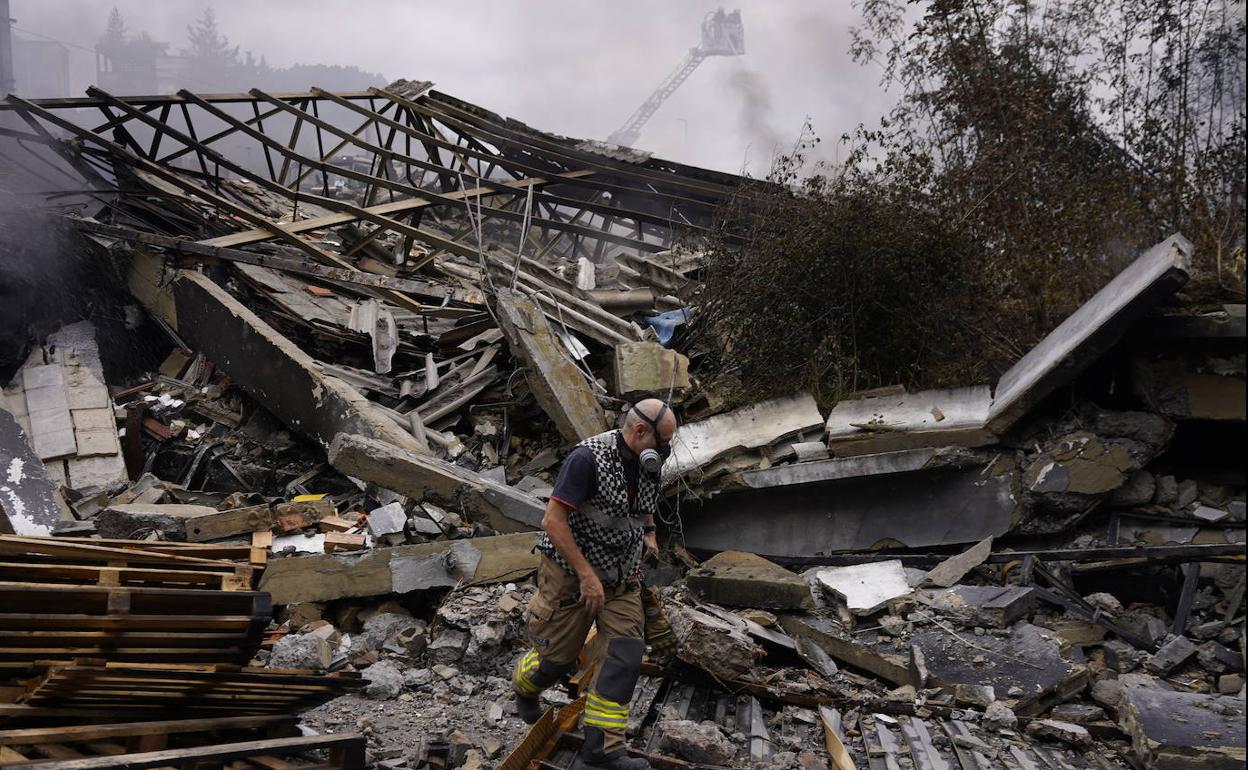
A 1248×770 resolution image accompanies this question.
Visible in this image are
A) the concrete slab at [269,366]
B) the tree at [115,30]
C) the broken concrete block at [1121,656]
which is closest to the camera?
the broken concrete block at [1121,656]

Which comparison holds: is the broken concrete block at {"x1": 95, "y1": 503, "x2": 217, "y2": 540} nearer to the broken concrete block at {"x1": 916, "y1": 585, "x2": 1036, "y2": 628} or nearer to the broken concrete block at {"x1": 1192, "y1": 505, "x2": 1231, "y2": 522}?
the broken concrete block at {"x1": 916, "y1": 585, "x2": 1036, "y2": 628}

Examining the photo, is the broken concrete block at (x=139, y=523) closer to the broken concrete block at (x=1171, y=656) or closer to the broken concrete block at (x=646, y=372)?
the broken concrete block at (x=646, y=372)

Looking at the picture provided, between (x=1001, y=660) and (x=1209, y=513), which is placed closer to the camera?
(x=1001, y=660)

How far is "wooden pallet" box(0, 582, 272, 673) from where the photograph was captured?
3.57 m

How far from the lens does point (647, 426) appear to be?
151 inches

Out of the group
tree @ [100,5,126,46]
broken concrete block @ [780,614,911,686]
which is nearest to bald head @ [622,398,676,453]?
broken concrete block @ [780,614,911,686]

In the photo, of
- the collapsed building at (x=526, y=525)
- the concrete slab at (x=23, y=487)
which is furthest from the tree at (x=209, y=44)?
the concrete slab at (x=23, y=487)

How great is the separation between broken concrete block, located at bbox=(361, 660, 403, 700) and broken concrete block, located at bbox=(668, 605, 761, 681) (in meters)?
1.50

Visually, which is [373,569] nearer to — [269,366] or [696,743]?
[696,743]

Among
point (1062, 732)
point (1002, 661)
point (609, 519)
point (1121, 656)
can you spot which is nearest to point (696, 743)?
point (609, 519)

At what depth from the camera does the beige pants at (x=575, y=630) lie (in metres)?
3.80

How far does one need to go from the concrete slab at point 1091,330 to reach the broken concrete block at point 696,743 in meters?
3.36

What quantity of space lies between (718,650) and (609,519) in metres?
1.25

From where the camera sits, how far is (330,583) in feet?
18.1
